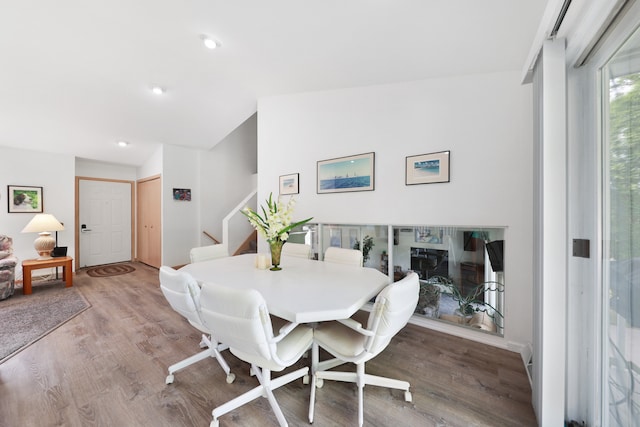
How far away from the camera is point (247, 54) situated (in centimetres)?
243

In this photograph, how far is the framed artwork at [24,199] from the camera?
408cm

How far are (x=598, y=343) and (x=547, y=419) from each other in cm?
48

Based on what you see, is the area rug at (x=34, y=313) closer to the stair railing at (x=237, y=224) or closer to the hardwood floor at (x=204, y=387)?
the hardwood floor at (x=204, y=387)

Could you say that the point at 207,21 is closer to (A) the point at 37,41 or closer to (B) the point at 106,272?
(A) the point at 37,41

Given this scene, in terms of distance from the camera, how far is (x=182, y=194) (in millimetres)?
4891

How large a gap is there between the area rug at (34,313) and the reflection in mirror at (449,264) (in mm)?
3410

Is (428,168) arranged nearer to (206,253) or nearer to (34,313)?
(206,253)

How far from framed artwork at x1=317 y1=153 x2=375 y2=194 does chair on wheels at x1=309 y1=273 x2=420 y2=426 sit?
5.36 ft

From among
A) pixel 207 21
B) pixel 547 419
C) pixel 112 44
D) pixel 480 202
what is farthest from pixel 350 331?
pixel 112 44

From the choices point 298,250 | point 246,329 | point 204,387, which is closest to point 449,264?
point 298,250

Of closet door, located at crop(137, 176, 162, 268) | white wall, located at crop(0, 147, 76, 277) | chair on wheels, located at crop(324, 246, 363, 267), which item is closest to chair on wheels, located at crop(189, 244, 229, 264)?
chair on wheels, located at crop(324, 246, 363, 267)

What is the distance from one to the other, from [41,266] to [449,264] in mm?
5640

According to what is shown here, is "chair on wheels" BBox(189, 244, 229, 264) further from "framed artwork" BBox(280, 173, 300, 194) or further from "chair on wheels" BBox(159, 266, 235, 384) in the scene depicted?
"framed artwork" BBox(280, 173, 300, 194)

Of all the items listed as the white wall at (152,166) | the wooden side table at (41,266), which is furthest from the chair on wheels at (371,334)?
the white wall at (152,166)
